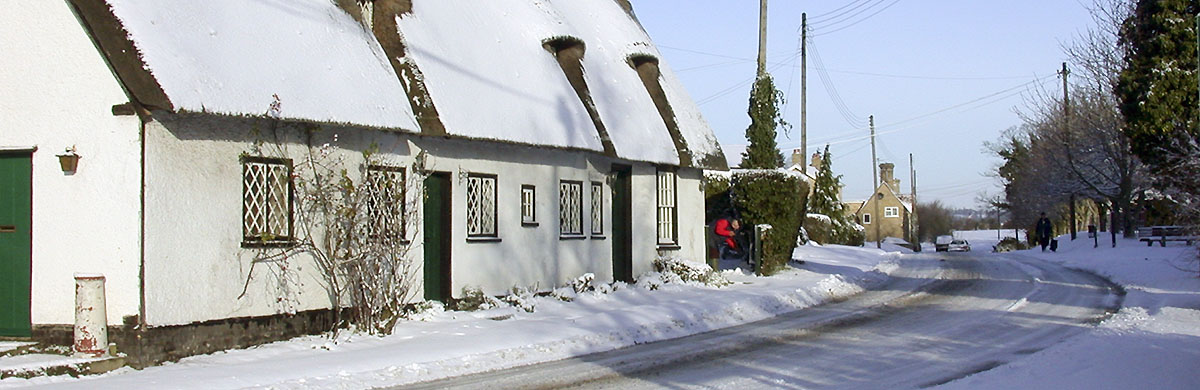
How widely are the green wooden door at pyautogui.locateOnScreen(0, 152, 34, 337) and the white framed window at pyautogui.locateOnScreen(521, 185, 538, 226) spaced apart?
7985mm

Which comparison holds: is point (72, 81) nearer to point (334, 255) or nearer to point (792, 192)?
point (334, 255)

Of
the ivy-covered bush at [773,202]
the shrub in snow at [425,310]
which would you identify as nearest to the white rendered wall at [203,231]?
the shrub in snow at [425,310]

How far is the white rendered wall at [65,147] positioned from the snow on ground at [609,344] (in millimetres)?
1240

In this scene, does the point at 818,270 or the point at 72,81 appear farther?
the point at 818,270

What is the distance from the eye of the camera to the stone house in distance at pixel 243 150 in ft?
35.9

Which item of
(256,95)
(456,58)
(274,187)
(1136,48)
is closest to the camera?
(256,95)

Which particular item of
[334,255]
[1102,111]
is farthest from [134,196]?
[1102,111]

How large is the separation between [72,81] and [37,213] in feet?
4.69

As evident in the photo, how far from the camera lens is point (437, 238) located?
16.1m

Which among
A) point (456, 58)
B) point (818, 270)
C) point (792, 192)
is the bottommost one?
point (818, 270)

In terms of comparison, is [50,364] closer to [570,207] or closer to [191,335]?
[191,335]

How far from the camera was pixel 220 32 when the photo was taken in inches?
482

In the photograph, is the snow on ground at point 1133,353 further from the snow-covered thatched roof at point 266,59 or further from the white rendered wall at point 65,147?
the white rendered wall at point 65,147

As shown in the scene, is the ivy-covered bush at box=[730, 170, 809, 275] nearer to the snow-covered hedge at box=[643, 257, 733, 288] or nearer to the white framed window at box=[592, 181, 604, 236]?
the snow-covered hedge at box=[643, 257, 733, 288]
